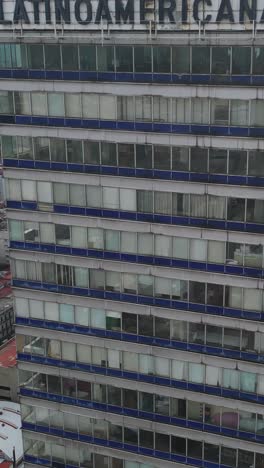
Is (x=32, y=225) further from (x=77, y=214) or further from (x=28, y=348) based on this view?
(x=28, y=348)

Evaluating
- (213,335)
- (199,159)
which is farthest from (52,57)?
(213,335)

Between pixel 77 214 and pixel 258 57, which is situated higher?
pixel 258 57

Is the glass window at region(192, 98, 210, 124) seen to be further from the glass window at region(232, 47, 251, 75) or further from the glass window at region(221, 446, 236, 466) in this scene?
the glass window at region(221, 446, 236, 466)

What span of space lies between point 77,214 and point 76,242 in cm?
273

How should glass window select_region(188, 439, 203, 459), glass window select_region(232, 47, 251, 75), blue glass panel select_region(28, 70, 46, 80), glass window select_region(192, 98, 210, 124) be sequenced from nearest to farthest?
glass window select_region(232, 47, 251, 75) < glass window select_region(192, 98, 210, 124) < blue glass panel select_region(28, 70, 46, 80) < glass window select_region(188, 439, 203, 459)

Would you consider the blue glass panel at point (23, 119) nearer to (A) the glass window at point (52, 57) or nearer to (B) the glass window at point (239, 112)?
(A) the glass window at point (52, 57)

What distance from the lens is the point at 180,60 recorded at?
51.3 metres

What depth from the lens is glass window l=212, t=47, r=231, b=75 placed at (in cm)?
4994

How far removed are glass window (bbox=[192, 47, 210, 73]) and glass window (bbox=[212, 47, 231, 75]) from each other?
0.47 metres

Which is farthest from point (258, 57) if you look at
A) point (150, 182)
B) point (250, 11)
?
point (150, 182)

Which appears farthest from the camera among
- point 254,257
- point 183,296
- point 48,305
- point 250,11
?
point 48,305

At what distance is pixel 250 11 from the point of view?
48.3 m

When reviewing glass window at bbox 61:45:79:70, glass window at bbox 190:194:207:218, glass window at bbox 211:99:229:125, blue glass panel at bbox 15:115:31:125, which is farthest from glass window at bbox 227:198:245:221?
blue glass panel at bbox 15:115:31:125

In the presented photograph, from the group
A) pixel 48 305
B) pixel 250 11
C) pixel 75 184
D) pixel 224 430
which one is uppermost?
pixel 250 11
